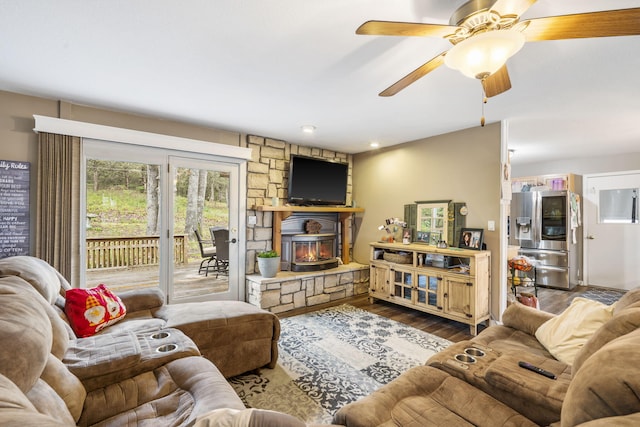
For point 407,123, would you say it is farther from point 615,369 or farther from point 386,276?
point 615,369

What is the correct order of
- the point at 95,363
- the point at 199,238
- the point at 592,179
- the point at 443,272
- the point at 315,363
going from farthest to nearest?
1. the point at 592,179
2. the point at 199,238
3. the point at 443,272
4. the point at 315,363
5. the point at 95,363

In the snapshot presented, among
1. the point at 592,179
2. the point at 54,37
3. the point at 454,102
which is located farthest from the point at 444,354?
the point at 592,179

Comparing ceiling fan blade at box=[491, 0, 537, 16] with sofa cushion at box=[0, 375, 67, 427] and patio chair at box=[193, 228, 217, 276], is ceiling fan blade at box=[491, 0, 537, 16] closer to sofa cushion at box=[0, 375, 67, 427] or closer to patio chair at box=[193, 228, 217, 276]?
sofa cushion at box=[0, 375, 67, 427]

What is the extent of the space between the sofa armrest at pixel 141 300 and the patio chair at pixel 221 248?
4.44ft

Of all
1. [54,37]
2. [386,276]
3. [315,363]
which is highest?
[54,37]

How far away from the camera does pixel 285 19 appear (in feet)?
5.62

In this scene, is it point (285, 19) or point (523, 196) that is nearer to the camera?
point (285, 19)

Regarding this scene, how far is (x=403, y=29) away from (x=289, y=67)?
1.09m

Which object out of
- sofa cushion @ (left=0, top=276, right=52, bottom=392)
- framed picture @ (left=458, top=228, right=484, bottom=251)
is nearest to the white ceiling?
framed picture @ (left=458, top=228, right=484, bottom=251)

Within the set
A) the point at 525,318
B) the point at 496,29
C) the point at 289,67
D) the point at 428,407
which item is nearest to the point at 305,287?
the point at 525,318

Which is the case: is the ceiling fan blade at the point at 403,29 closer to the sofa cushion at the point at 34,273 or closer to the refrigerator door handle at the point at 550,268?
the sofa cushion at the point at 34,273

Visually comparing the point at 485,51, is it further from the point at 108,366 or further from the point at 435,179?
the point at 435,179

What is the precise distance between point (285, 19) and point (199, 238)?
9.47 ft

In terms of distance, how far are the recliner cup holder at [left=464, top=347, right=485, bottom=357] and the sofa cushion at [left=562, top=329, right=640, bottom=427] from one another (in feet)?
2.46
